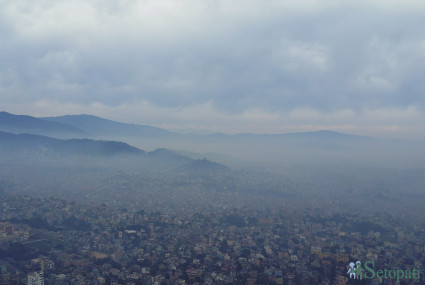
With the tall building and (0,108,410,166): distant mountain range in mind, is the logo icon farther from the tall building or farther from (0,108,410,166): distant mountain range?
(0,108,410,166): distant mountain range

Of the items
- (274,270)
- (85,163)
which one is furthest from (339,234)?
(85,163)

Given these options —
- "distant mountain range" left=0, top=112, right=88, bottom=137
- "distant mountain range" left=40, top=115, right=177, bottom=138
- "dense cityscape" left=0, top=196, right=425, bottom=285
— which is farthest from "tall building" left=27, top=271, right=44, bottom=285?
"distant mountain range" left=40, top=115, right=177, bottom=138

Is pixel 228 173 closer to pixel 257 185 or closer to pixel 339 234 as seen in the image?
pixel 257 185

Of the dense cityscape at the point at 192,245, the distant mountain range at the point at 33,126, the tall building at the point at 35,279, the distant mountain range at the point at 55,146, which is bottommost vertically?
the tall building at the point at 35,279

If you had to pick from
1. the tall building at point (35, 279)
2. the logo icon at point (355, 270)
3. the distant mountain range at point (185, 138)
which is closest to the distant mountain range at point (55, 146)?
the distant mountain range at point (185, 138)

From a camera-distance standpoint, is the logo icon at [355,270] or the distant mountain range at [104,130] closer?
the logo icon at [355,270]

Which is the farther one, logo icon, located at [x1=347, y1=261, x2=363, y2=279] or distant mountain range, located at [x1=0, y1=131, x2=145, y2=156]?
distant mountain range, located at [x1=0, y1=131, x2=145, y2=156]

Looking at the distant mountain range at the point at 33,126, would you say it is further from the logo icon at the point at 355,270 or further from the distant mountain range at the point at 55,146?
the logo icon at the point at 355,270

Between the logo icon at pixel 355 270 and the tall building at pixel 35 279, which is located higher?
the logo icon at pixel 355 270

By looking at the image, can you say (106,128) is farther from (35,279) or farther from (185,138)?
(35,279)

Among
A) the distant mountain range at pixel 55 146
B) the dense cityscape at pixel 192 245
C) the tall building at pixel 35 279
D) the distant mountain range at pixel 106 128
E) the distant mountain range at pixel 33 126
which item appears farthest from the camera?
the distant mountain range at pixel 106 128
